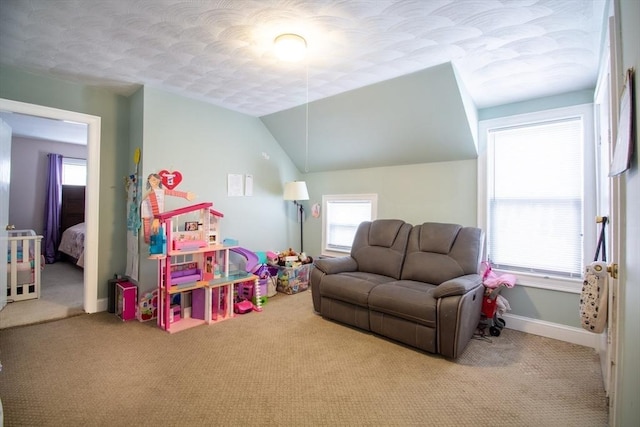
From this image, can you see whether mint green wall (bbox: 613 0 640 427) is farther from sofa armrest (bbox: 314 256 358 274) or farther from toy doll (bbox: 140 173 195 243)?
toy doll (bbox: 140 173 195 243)

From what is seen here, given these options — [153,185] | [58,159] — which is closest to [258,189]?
[153,185]

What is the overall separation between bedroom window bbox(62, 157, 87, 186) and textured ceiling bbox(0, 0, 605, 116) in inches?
163

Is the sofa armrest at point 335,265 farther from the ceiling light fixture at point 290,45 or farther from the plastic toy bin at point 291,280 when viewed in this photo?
the ceiling light fixture at point 290,45

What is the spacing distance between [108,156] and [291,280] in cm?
265

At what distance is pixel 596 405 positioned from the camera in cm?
182

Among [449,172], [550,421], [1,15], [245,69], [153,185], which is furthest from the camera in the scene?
[449,172]

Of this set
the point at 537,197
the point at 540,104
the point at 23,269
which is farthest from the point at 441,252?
the point at 23,269

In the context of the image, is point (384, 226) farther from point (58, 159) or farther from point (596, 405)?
point (58, 159)

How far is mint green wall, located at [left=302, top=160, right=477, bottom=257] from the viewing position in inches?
132

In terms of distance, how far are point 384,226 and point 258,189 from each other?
75.5 inches

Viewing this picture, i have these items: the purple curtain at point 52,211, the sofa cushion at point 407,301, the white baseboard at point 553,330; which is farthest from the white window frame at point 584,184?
the purple curtain at point 52,211

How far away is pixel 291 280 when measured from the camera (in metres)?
4.05

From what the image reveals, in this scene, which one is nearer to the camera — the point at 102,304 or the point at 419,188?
the point at 102,304

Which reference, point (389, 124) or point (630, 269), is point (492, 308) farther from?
point (389, 124)
